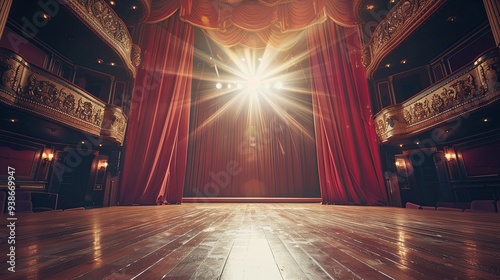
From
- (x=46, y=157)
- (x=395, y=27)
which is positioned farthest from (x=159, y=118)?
(x=395, y=27)

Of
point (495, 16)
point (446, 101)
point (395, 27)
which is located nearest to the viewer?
point (495, 16)

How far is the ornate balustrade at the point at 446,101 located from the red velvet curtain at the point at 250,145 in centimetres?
481

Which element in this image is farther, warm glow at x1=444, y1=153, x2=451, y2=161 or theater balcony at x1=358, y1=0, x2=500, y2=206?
warm glow at x1=444, y1=153, x2=451, y2=161

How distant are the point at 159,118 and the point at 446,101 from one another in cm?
706

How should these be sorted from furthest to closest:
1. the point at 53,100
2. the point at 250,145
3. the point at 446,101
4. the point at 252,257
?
the point at 250,145 < the point at 446,101 < the point at 53,100 < the point at 252,257

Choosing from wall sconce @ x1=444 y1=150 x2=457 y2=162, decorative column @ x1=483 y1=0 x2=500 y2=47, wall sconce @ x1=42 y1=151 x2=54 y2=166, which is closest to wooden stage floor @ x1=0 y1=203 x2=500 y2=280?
decorative column @ x1=483 y1=0 x2=500 y2=47

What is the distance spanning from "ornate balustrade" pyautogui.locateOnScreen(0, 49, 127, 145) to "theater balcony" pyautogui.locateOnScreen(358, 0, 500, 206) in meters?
7.42

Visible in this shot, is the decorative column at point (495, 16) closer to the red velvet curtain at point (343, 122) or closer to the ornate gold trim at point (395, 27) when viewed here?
the ornate gold trim at point (395, 27)

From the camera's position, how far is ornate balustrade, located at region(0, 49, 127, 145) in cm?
349

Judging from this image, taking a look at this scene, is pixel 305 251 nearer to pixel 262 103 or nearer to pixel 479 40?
pixel 479 40

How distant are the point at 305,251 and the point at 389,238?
0.75 m

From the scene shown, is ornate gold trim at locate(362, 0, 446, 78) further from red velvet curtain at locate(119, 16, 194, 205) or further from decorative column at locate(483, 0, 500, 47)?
red velvet curtain at locate(119, 16, 194, 205)

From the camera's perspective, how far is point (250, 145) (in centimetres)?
1076

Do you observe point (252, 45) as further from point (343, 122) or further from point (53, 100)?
point (53, 100)
